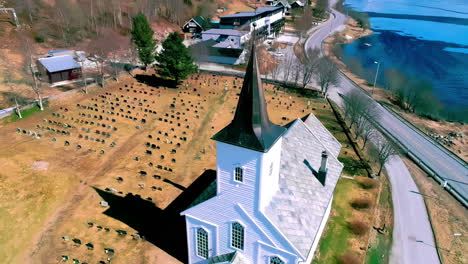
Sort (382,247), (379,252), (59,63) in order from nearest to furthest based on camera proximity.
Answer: (379,252)
(382,247)
(59,63)

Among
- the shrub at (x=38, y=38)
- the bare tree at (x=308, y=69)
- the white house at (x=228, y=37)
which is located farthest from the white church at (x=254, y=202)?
the shrub at (x=38, y=38)

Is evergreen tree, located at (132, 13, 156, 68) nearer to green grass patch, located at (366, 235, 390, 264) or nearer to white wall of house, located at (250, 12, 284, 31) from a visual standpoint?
white wall of house, located at (250, 12, 284, 31)

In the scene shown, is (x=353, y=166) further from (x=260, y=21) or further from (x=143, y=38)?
(x=260, y=21)

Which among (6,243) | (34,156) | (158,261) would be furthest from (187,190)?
(34,156)

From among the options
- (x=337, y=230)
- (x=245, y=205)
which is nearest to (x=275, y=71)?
(x=337, y=230)

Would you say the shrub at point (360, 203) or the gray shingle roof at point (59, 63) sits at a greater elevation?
the gray shingle roof at point (59, 63)

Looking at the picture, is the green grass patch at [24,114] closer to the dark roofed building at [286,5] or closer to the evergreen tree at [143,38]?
the evergreen tree at [143,38]

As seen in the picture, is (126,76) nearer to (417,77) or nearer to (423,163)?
(423,163)
